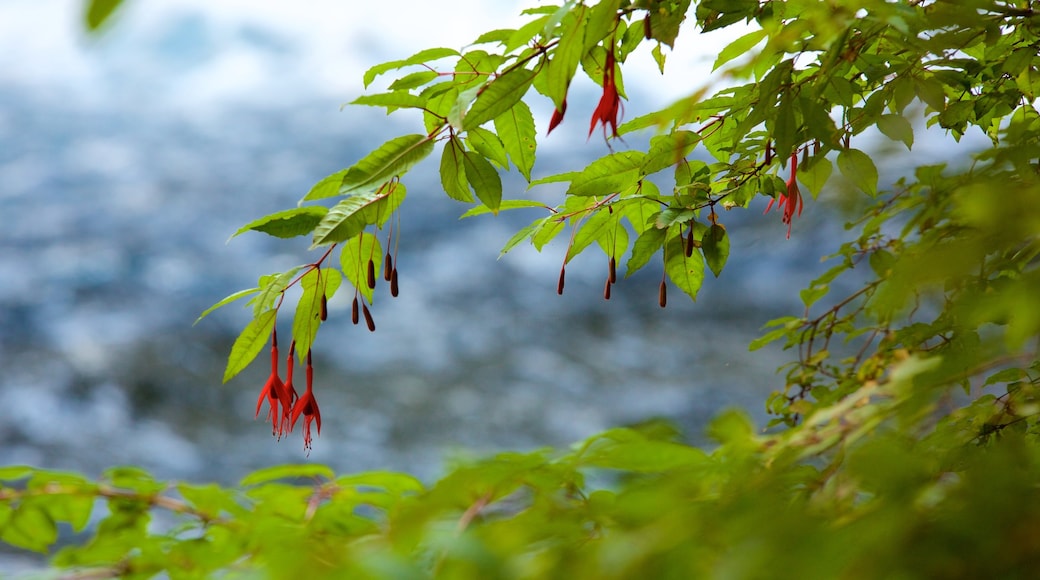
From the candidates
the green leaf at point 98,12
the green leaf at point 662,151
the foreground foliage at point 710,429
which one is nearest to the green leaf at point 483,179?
the foreground foliage at point 710,429

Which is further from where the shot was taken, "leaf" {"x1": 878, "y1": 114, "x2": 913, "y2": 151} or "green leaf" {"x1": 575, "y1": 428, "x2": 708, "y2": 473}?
"leaf" {"x1": 878, "y1": 114, "x2": 913, "y2": 151}

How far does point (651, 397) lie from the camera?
3.85 m

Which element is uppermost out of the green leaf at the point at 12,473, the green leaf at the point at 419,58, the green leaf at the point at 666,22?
the green leaf at the point at 419,58

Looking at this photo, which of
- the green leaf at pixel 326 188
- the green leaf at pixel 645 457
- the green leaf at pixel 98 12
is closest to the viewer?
the green leaf at pixel 98 12

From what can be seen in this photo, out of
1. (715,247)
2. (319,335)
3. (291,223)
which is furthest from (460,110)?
(319,335)

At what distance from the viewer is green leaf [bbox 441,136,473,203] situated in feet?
1.85

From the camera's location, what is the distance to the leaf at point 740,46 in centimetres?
49

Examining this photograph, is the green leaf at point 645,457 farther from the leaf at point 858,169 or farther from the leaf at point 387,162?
the leaf at point 858,169

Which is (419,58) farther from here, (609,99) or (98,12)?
(98,12)

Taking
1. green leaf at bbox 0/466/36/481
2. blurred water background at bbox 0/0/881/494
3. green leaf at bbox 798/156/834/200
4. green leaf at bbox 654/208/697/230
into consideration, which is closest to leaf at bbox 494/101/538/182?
green leaf at bbox 654/208/697/230

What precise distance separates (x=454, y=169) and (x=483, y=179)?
0.9 inches

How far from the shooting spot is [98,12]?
7.2 inches

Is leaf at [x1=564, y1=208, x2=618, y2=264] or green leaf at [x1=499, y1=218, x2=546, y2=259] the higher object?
leaf at [x1=564, y1=208, x2=618, y2=264]

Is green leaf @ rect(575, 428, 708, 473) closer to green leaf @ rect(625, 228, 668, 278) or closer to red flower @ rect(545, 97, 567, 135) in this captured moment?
red flower @ rect(545, 97, 567, 135)
